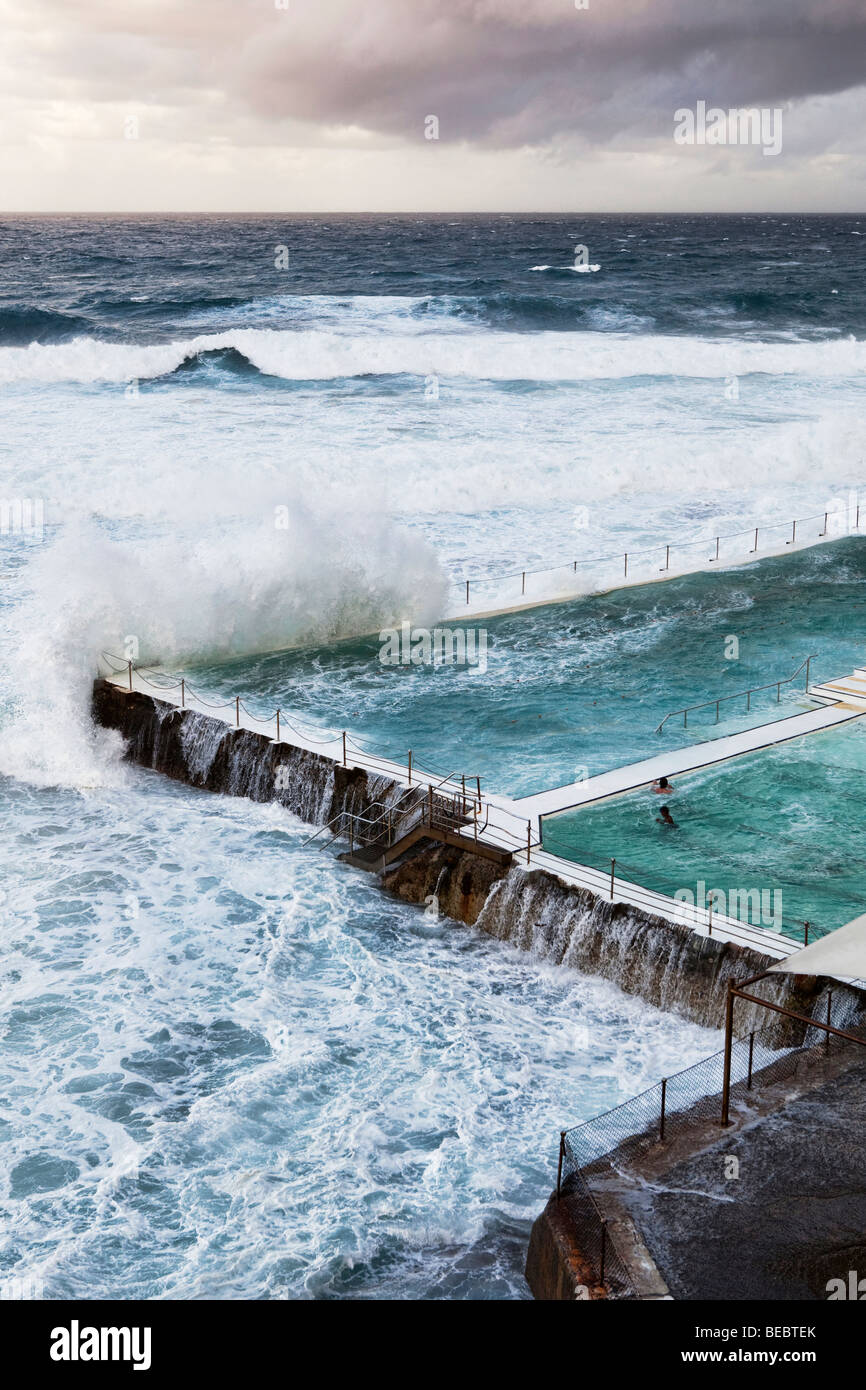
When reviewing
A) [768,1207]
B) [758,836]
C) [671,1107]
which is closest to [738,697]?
[758,836]

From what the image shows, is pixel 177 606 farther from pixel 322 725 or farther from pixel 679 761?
pixel 679 761

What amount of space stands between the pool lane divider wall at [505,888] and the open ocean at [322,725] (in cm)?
30

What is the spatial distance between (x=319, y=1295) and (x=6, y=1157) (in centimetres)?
317

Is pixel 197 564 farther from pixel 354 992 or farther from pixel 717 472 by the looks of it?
pixel 717 472

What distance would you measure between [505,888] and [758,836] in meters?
2.98

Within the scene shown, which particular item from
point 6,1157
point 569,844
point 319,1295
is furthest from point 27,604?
point 319,1295

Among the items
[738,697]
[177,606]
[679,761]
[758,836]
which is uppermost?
[177,606]

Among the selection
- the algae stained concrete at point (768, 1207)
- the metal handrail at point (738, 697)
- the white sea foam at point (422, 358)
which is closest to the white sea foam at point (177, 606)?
the metal handrail at point (738, 697)

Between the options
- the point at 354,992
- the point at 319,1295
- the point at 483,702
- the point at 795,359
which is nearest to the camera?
the point at 319,1295

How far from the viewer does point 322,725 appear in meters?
19.5

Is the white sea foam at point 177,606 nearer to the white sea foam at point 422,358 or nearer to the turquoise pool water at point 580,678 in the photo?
the turquoise pool water at point 580,678

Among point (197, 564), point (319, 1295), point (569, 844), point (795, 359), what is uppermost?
point (795, 359)

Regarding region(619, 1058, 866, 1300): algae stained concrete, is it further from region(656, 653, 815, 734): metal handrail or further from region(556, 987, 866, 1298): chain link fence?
region(656, 653, 815, 734): metal handrail

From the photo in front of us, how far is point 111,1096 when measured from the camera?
1223cm
